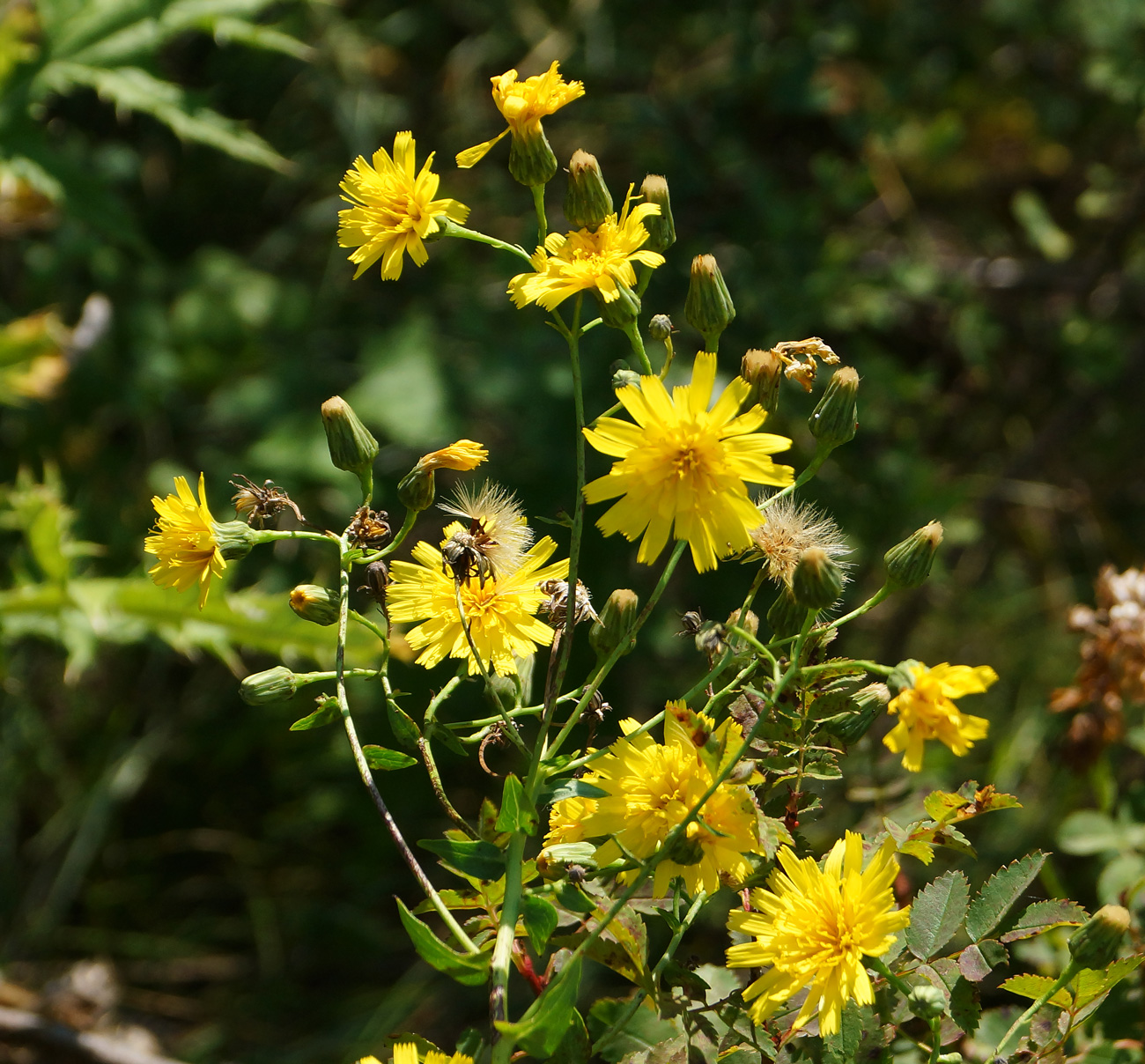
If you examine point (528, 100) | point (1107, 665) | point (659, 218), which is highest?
point (528, 100)

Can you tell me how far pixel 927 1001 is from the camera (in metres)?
1.15

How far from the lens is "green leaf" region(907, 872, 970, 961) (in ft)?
4.34

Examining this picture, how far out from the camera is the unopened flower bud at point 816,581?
1.17 metres

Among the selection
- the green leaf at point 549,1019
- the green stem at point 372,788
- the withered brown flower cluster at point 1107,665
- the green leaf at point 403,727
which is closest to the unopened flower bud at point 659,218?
the green stem at point 372,788

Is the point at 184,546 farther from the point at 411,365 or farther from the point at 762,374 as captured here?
the point at 411,365

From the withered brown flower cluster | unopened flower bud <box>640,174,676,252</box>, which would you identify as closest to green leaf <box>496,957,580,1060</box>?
unopened flower bud <box>640,174,676,252</box>

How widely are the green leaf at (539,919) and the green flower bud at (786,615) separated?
44cm

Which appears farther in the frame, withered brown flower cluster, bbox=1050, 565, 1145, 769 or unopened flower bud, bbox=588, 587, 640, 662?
withered brown flower cluster, bbox=1050, 565, 1145, 769

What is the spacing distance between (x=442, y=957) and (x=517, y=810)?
17 centimetres

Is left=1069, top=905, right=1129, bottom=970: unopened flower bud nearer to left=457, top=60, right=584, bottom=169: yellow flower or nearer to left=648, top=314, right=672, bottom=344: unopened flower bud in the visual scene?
left=648, top=314, right=672, bottom=344: unopened flower bud

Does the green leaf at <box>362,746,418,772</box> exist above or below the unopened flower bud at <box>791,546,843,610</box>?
below

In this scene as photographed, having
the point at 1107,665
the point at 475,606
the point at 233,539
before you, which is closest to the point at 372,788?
the point at 475,606

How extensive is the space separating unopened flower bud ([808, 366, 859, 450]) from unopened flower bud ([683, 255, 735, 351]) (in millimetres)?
170

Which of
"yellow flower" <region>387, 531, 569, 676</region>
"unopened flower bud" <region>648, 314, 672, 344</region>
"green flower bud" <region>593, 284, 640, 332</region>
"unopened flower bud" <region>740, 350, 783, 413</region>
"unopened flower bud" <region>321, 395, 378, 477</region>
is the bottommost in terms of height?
"yellow flower" <region>387, 531, 569, 676</region>
